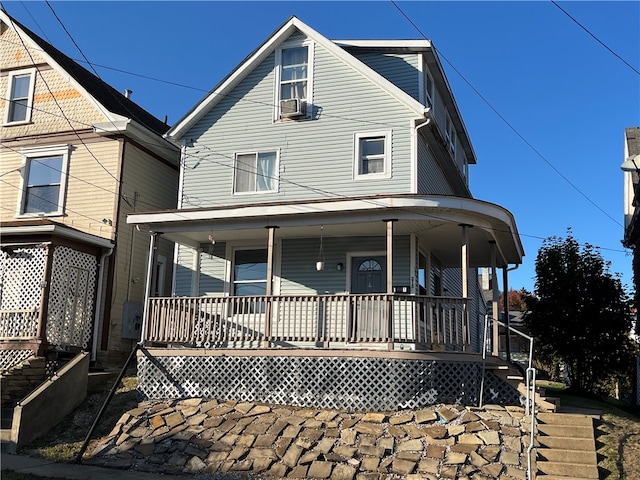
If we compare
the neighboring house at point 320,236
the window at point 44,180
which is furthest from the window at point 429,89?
the window at point 44,180

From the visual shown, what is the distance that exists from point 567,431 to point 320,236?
6734 millimetres

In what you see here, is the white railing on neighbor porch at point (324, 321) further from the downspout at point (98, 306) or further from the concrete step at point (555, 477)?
the concrete step at point (555, 477)

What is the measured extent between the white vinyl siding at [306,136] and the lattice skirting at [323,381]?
4392 millimetres

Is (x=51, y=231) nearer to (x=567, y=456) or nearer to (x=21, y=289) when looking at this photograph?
(x=21, y=289)

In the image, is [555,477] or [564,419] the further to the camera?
[564,419]

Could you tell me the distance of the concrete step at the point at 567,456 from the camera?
9391 millimetres

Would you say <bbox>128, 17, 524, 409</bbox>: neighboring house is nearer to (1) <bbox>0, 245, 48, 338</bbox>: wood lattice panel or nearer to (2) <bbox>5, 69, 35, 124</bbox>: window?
(1) <bbox>0, 245, 48, 338</bbox>: wood lattice panel

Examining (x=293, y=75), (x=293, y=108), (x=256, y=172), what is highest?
(x=293, y=75)

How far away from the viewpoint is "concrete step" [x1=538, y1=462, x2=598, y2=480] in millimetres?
9094

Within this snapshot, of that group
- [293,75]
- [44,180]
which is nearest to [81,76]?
[44,180]

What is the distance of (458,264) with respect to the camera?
17766 millimetres

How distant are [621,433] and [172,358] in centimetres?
823

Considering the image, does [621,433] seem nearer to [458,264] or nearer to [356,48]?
[458,264]

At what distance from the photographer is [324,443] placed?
406 inches
